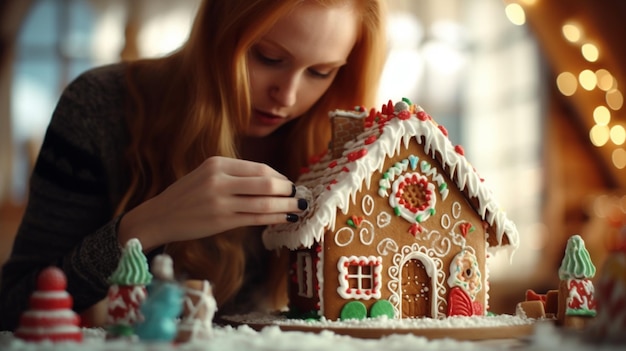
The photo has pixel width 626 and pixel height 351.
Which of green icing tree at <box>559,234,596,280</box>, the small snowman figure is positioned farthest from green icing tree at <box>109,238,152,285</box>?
green icing tree at <box>559,234,596,280</box>

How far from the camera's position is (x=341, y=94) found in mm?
1823

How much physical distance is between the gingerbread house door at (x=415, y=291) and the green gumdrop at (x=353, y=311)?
100 mm

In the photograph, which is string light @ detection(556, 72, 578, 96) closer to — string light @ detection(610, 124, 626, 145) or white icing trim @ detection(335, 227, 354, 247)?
string light @ detection(610, 124, 626, 145)

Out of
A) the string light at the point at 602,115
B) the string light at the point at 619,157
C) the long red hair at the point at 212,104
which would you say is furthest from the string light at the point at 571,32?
the long red hair at the point at 212,104

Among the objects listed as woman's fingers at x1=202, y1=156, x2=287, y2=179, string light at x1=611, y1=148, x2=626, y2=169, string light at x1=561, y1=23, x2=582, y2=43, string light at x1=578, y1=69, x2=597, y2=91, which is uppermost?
string light at x1=561, y1=23, x2=582, y2=43

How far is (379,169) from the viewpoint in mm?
1406

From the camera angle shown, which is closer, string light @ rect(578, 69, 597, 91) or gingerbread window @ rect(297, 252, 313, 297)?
gingerbread window @ rect(297, 252, 313, 297)

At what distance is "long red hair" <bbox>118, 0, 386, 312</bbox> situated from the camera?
61.3 inches

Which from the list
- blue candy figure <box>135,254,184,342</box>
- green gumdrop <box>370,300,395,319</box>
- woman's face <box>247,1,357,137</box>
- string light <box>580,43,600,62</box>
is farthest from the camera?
string light <box>580,43,600,62</box>

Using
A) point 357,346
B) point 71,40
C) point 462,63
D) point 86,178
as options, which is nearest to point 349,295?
point 357,346

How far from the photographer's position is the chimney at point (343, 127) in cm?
155

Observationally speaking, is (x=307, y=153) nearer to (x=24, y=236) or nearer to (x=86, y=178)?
(x=86, y=178)

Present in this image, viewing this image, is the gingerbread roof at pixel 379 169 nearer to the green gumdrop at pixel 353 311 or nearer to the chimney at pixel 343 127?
Answer: the chimney at pixel 343 127

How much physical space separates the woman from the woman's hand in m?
0.03
